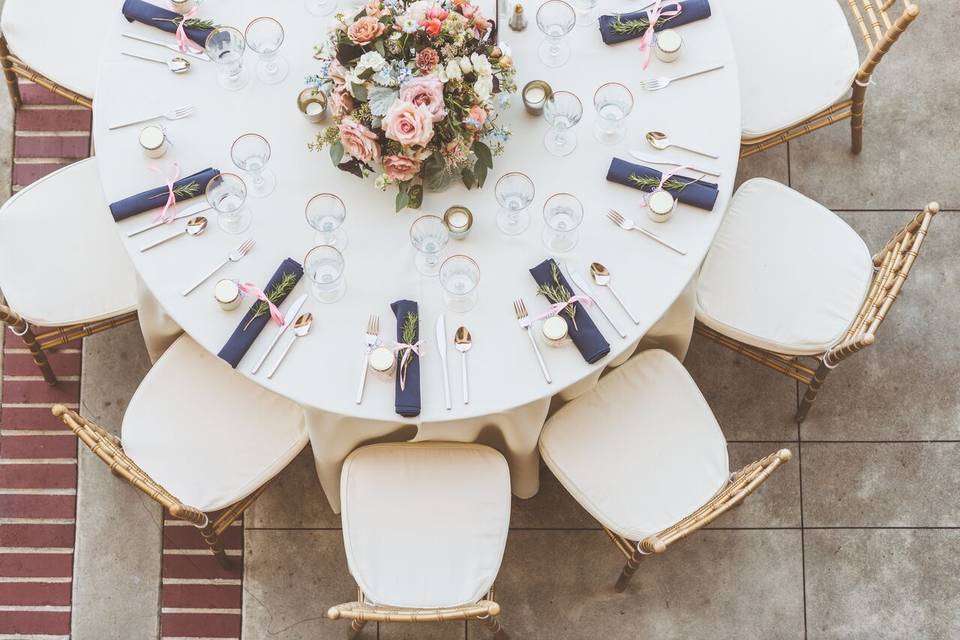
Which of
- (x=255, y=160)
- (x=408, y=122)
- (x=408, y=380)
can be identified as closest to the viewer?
(x=408, y=122)

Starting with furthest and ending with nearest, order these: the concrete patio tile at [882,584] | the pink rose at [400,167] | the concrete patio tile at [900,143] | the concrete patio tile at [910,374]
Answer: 1. the concrete patio tile at [900,143]
2. the concrete patio tile at [910,374]
3. the concrete patio tile at [882,584]
4. the pink rose at [400,167]

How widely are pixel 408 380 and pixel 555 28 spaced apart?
1257 millimetres

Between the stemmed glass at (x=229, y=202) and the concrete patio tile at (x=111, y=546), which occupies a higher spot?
the stemmed glass at (x=229, y=202)

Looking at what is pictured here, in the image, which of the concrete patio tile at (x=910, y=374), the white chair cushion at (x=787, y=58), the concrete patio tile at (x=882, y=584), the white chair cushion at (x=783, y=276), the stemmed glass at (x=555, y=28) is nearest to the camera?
the stemmed glass at (x=555, y=28)

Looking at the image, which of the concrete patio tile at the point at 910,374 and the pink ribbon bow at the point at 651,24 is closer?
the pink ribbon bow at the point at 651,24

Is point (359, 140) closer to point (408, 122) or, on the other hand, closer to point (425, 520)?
point (408, 122)

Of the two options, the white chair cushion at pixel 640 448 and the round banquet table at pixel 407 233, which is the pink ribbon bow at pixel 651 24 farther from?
the white chair cushion at pixel 640 448

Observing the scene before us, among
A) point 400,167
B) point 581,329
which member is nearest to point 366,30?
point 400,167

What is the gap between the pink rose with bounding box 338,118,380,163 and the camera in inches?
96.2

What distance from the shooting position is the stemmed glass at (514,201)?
2.74m

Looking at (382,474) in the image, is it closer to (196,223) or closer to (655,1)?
(196,223)

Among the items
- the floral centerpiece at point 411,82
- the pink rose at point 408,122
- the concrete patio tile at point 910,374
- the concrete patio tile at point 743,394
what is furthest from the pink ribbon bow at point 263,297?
the concrete patio tile at point 910,374

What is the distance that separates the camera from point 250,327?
2.61m

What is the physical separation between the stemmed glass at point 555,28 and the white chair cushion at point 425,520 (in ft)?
4.21
